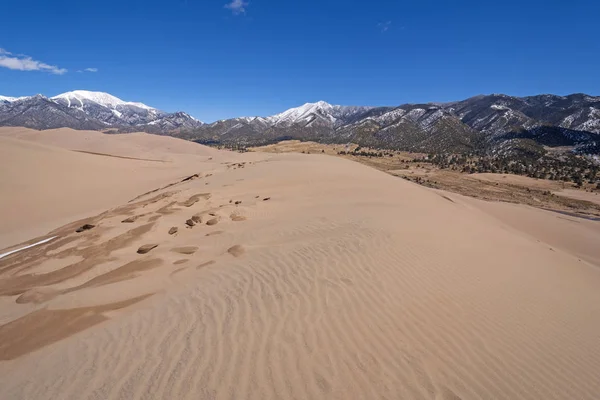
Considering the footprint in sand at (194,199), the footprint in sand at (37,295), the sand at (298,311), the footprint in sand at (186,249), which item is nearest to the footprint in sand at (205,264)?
the sand at (298,311)

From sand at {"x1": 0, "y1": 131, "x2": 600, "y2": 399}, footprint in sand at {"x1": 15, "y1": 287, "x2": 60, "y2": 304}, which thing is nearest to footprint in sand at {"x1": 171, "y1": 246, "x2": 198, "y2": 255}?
sand at {"x1": 0, "y1": 131, "x2": 600, "y2": 399}

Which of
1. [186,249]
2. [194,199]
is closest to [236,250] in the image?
[186,249]

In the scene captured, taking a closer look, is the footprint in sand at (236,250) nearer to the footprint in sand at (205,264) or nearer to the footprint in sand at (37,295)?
the footprint in sand at (205,264)

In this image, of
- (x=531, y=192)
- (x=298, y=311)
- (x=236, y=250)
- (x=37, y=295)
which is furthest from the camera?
(x=531, y=192)

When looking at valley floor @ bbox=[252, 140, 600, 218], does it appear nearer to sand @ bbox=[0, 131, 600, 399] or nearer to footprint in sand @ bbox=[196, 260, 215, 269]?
sand @ bbox=[0, 131, 600, 399]

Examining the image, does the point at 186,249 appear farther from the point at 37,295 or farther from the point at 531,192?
the point at 531,192

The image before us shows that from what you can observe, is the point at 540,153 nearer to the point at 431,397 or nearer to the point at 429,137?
the point at 429,137

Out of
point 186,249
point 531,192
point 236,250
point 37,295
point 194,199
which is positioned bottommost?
point 531,192
